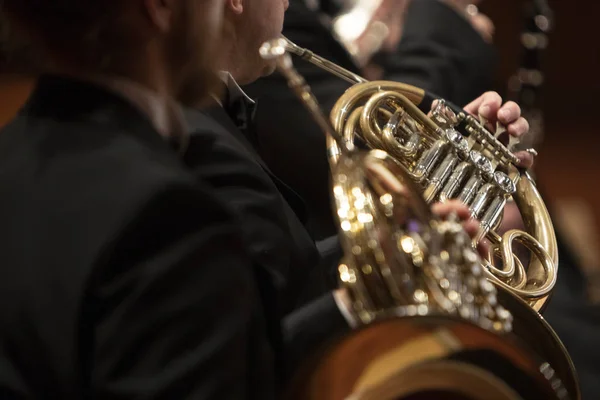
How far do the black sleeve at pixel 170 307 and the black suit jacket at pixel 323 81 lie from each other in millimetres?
623

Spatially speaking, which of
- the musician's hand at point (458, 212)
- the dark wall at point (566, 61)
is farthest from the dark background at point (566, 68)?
the musician's hand at point (458, 212)

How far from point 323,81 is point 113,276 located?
35.0 inches

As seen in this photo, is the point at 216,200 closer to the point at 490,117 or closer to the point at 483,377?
the point at 483,377

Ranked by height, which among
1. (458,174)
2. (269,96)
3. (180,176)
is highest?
(180,176)

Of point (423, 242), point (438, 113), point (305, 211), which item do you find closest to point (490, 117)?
point (438, 113)

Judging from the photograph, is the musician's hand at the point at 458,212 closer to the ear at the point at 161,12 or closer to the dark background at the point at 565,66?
the ear at the point at 161,12

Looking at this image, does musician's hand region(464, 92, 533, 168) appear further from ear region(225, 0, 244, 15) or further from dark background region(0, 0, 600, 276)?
dark background region(0, 0, 600, 276)

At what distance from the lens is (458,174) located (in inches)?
41.9

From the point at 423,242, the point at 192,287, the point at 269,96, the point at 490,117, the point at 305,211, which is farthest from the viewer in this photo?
the point at 269,96

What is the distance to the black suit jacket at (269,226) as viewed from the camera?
82 cm

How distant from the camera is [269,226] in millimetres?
902

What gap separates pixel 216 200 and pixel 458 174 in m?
0.52

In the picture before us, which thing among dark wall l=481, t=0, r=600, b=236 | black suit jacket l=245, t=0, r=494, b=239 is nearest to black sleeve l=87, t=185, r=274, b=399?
black suit jacket l=245, t=0, r=494, b=239

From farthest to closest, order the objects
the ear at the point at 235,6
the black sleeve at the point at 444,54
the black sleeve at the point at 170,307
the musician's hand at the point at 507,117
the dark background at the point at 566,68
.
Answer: the dark background at the point at 566,68 → the black sleeve at the point at 444,54 → the musician's hand at the point at 507,117 → the ear at the point at 235,6 → the black sleeve at the point at 170,307
